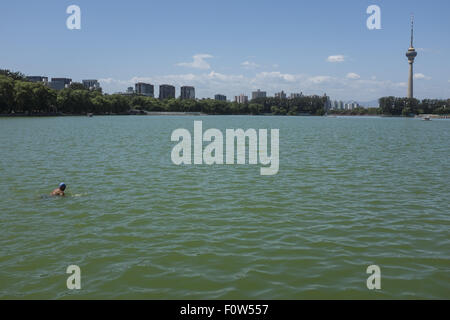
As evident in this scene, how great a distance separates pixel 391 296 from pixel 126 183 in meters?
15.3

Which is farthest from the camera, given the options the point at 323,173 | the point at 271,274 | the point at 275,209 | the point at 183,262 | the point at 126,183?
the point at 323,173

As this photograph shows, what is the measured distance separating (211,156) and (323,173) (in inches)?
469

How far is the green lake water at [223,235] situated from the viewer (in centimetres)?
920

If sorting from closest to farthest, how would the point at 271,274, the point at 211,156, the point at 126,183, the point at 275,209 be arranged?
the point at 271,274 → the point at 275,209 → the point at 126,183 → the point at 211,156

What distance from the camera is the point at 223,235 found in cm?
1264

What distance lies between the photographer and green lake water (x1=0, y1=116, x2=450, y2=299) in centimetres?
920

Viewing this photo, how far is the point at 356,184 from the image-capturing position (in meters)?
21.1

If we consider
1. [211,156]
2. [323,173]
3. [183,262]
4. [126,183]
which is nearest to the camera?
[183,262]
